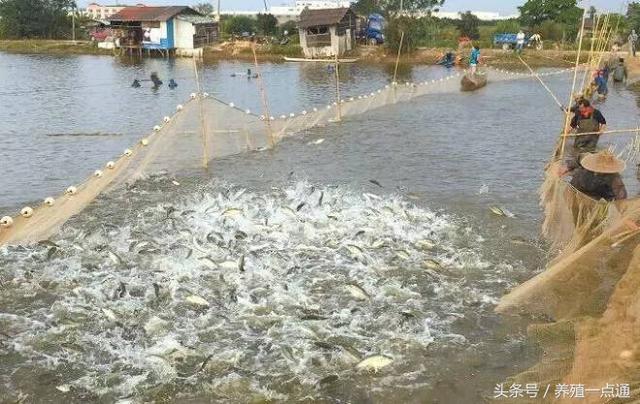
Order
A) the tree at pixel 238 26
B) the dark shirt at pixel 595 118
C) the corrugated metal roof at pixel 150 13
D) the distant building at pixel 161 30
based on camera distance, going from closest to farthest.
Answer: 1. the dark shirt at pixel 595 118
2. the corrugated metal roof at pixel 150 13
3. the distant building at pixel 161 30
4. the tree at pixel 238 26

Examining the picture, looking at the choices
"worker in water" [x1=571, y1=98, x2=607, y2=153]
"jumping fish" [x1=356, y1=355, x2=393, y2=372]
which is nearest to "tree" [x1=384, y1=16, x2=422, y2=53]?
"worker in water" [x1=571, y1=98, x2=607, y2=153]

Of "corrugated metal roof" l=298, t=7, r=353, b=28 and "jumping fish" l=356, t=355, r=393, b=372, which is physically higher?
"corrugated metal roof" l=298, t=7, r=353, b=28

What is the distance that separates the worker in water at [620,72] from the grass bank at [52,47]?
129 ft

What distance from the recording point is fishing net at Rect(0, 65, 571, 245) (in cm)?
801

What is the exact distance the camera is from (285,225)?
31.6 ft

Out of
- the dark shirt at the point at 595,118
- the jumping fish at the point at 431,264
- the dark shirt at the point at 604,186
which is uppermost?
the dark shirt at the point at 595,118

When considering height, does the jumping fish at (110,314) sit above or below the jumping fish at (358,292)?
below

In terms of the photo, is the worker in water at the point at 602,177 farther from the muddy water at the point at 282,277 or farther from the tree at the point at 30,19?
the tree at the point at 30,19

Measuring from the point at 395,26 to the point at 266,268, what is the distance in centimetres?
3866

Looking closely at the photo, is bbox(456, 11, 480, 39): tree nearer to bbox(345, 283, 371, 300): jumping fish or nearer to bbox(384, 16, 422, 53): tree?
bbox(384, 16, 422, 53): tree

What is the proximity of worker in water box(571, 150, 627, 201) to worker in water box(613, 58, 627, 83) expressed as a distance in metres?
21.1

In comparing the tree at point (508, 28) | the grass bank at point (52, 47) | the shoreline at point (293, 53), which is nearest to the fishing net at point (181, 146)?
the shoreline at point (293, 53)

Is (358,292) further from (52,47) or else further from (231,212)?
(52,47)

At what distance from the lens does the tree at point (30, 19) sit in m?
56.9
